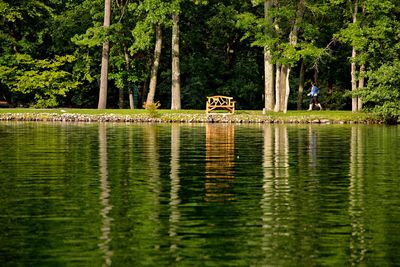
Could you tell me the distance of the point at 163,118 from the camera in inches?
2443

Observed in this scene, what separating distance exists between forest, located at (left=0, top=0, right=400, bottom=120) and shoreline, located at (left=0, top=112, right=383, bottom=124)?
8.79ft

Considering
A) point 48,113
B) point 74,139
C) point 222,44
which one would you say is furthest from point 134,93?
point 74,139

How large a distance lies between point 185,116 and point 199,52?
50.4 feet

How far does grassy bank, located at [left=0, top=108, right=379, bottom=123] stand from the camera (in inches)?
2424

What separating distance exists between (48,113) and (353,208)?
46133 millimetres

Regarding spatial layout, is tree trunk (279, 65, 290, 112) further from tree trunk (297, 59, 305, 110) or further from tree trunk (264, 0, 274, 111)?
tree trunk (297, 59, 305, 110)

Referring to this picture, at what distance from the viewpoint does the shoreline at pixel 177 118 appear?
61500mm

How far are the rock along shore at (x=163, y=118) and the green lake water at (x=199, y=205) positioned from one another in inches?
978

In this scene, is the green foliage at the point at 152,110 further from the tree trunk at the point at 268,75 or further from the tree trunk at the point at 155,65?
the tree trunk at the point at 268,75

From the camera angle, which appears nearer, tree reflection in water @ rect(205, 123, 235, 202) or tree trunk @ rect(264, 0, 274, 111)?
tree reflection in water @ rect(205, 123, 235, 202)

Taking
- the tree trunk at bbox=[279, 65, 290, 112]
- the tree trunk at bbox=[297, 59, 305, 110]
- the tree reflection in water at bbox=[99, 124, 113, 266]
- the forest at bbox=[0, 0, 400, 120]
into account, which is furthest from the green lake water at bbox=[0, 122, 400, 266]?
the tree trunk at bbox=[297, 59, 305, 110]

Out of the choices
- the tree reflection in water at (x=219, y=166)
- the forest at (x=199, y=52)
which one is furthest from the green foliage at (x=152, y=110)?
the tree reflection in water at (x=219, y=166)

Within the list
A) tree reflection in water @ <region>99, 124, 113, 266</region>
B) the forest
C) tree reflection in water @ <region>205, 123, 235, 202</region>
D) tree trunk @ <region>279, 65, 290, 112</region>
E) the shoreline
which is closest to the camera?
tree reflection in water @ <region>99, 124, 113, 266</region>

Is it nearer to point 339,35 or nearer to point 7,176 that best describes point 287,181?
point 7,176
